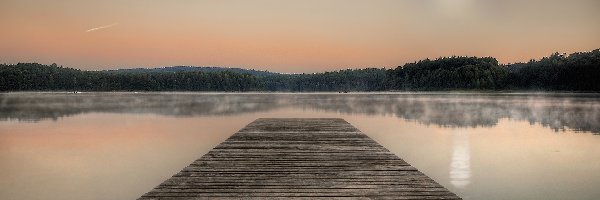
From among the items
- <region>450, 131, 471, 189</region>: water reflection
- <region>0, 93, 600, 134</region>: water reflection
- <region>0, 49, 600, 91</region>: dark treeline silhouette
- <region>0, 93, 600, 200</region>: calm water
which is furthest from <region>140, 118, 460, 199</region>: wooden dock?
<region>0, 49, 600, 91</region>: dark treeline silhouette

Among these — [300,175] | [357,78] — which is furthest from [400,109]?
[357,78]

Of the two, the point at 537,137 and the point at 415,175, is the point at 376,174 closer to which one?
the point at 415,175

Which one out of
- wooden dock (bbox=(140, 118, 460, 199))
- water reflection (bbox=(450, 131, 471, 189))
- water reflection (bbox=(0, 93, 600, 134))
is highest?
wooden dock (bbox=(140, 118, 460, 199))

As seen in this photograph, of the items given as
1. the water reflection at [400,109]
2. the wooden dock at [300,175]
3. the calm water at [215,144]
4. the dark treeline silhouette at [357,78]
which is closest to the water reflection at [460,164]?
the calm water at [215,144]

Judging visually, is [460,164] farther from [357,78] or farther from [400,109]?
[357,78]

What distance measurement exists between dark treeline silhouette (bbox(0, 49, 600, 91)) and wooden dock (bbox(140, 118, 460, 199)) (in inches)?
4001

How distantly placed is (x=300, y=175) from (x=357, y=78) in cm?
16226

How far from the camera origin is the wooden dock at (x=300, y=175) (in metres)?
6.78

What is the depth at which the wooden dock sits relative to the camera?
22.2 feet

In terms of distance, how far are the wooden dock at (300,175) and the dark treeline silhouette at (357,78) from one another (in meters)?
102

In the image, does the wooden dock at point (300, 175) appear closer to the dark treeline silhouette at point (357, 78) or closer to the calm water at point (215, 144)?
the calm water at point (215, 144)

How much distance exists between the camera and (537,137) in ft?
69.9

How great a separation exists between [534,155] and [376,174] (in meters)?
9.96

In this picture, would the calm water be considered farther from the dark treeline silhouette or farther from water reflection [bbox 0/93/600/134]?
the dark treeline silhouette
